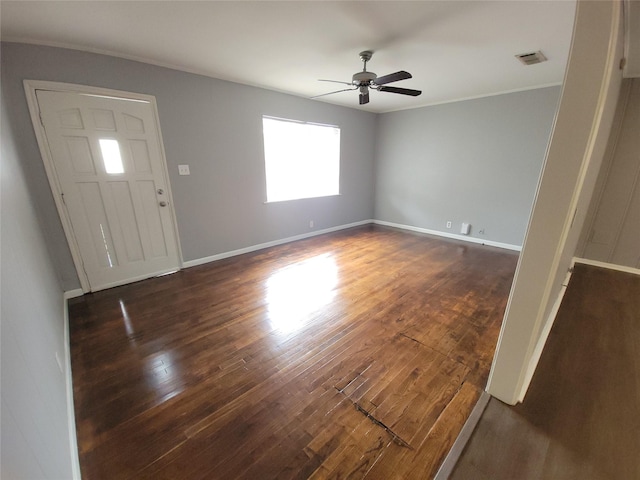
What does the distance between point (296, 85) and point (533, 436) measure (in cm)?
421

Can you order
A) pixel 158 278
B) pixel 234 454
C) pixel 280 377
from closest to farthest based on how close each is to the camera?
pixel 234 454
pixel 280 377
pixel 158 278

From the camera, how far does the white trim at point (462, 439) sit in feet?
3.94

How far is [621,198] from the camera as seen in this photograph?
3322mm

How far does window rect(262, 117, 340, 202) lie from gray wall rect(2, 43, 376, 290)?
157 millimetres

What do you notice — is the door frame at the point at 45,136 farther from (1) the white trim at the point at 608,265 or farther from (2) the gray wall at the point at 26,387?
(1) the white trim at the point at 608,265

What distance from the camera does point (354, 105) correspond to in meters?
4.89

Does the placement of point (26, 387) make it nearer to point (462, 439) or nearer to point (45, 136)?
point (462, 439)

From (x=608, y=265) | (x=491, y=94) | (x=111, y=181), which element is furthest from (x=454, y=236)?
(x=111, y=181)

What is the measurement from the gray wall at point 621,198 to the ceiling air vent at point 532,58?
57.2 inches

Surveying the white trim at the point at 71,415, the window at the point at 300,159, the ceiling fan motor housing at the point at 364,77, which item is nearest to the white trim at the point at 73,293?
the white trim at the point at 71,415

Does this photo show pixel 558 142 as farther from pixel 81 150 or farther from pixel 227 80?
pixel 81 150

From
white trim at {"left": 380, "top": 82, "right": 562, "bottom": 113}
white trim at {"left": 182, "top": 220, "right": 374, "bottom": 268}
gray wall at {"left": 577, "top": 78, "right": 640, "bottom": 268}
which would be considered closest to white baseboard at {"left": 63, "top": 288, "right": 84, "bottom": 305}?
white trim at {"left": 182, "top": 220, "right": 374, "bottom": 268}

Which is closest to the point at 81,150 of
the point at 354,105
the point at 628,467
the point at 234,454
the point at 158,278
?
the point at 158,278

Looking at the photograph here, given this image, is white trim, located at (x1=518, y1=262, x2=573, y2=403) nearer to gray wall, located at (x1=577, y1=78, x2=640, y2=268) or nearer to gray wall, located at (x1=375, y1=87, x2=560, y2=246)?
gray wall, located at (x1=577, y1=78, x2=640, y2=268)
